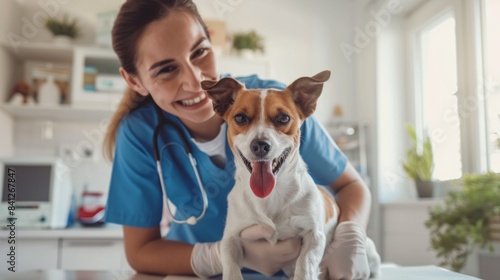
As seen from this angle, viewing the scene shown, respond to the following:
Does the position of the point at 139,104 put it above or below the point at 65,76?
below

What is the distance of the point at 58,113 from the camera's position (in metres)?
2.71

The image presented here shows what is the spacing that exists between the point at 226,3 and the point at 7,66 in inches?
60.1

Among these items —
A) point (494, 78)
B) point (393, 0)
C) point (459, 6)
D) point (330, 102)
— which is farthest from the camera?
point (330, 102)

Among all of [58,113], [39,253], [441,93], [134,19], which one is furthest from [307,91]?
[58,113]

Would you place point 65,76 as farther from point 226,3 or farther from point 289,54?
point 289,54

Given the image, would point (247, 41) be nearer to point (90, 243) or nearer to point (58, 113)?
point (58, 113)

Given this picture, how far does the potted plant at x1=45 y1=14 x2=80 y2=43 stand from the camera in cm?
270

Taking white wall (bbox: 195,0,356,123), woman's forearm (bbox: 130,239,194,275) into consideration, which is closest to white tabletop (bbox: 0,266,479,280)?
woman's forearm (bbox: 130,239,194,275)

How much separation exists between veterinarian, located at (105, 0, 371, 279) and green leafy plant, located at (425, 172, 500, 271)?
71 cm

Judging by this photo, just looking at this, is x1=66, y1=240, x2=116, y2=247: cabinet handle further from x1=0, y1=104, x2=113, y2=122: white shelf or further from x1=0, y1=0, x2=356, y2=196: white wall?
x1=0, y1=104, x2=113, y2=122: white shelf

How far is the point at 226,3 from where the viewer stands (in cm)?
309

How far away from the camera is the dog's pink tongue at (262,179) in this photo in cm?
70

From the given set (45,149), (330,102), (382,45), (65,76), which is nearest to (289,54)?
(330,102)

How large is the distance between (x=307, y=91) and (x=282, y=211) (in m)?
0.24
